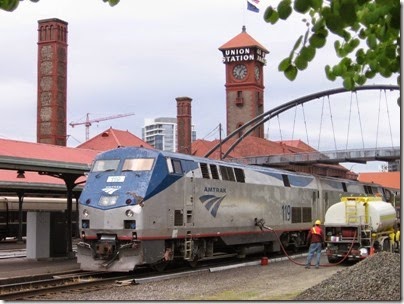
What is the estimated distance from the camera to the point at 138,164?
1770 cm

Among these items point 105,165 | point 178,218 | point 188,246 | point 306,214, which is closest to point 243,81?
point 306,214

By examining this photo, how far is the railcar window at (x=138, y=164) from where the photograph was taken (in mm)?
17469

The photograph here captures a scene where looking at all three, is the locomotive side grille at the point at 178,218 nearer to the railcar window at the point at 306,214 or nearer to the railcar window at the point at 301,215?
the railcar window at the point at 301,215

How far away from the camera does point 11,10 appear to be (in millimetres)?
4934

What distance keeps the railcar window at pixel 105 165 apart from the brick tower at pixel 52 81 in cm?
4214

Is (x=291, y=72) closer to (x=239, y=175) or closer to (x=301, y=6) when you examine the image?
(x=301, y=6)

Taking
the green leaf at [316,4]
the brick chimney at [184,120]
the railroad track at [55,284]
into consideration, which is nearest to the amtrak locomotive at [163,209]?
the railroad track at [55,284]

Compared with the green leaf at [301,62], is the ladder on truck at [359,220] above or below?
below

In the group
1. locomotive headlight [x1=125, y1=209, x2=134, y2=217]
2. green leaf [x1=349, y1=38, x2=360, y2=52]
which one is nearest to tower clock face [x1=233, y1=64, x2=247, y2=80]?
locomotive headlight [x1=125, y1=209, x2=134, y2=217]

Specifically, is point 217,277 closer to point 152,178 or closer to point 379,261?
point 152,178

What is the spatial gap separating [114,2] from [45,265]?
1672cm

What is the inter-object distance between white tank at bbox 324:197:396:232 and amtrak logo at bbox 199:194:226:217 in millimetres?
4335

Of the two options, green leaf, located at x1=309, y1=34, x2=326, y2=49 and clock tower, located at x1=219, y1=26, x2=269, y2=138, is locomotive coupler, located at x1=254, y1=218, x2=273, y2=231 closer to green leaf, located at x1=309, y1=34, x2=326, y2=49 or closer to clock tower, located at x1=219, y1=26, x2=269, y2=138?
green leaf, located at x1=309, y1=34, x2=326, y2=49

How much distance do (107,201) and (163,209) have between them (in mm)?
1628
